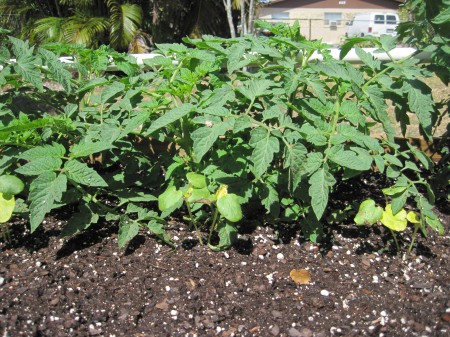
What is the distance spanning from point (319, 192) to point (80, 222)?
1.02 meters

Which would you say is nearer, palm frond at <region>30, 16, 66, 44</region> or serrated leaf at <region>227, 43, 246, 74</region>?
serrated leaf at <region>227, 43, 246, 74</region>

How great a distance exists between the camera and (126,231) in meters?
2.12

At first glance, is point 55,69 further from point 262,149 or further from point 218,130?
point 262,149

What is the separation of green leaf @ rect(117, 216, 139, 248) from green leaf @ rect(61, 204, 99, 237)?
0.39 ft

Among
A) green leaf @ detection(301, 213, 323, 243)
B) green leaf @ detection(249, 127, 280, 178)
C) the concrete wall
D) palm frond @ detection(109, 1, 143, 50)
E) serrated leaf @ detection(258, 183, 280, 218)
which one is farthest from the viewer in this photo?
the concrete wall

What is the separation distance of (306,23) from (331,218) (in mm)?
32116

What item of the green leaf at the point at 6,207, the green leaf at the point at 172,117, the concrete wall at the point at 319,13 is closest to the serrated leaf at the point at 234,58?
the green leaf at the point at 172,117

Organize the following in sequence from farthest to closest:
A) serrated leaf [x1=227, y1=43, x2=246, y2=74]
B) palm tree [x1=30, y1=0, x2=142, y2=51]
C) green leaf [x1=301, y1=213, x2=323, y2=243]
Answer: palm tree [x1=30, y1=0, x2=142, y2=51] → green leaf [x1=301, y1=213, x2=323, y2=243] → serrated leaf [x1=227, y1=43, x2=246, y2=74]

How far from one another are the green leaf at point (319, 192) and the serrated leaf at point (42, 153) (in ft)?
3.10

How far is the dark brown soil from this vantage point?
1.83m

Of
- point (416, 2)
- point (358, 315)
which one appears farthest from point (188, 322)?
point (416, 2)

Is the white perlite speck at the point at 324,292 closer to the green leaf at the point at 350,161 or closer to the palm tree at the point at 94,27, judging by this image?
the green leaf at the point at 350,161

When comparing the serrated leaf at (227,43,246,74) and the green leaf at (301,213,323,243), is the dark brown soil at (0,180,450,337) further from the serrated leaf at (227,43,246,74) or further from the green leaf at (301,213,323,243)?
the serrated leaf at (227,43,246,74)

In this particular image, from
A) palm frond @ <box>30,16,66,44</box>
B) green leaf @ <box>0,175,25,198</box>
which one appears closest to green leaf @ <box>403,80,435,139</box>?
green leaf @ <box>0,175,25,198</box>
